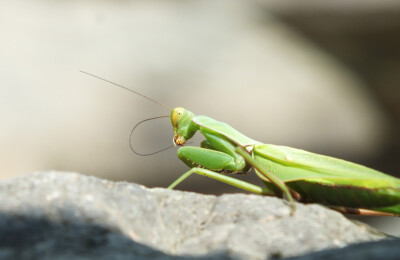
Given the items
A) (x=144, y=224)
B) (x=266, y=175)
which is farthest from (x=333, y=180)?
(x=144, y=224)

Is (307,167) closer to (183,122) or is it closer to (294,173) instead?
(294,173)

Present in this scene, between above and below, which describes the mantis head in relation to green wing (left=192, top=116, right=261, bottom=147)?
below

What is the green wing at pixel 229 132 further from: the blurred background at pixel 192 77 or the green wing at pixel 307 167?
the blurred background at pixel 192 77

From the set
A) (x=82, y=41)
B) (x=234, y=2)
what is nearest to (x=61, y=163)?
(x=82, y=41)

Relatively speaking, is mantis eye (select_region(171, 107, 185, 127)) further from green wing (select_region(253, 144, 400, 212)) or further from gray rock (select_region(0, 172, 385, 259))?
gray rock (select_region(0, 172, 385, 259))

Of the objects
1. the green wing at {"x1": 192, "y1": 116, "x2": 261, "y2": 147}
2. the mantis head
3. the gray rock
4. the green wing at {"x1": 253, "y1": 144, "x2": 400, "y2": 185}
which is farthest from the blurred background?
the gray rock

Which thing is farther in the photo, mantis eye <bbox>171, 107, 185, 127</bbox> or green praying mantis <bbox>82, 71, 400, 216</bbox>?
mantis eye <bbox>171, 107, 185, 127</bbox>

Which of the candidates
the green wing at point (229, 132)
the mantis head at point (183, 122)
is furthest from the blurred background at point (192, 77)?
the green wing at point (229, 132)
